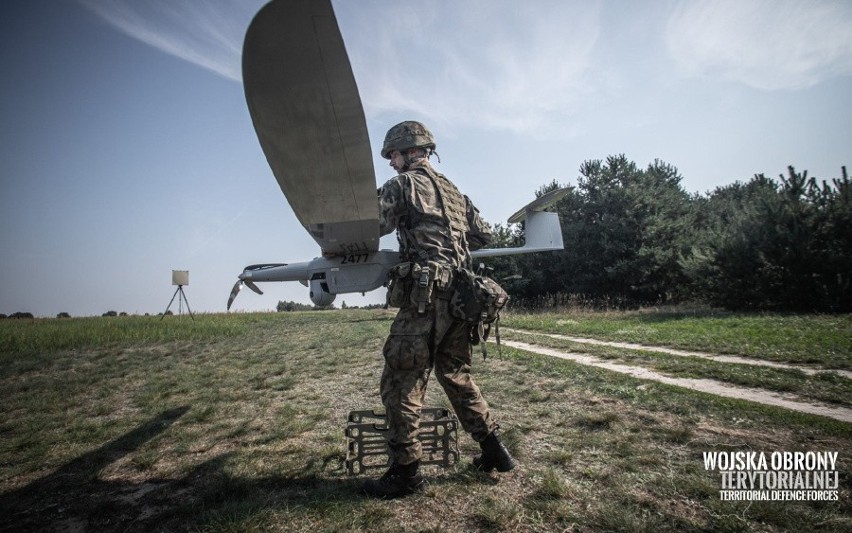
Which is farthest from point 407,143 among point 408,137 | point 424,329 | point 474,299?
point 424,329

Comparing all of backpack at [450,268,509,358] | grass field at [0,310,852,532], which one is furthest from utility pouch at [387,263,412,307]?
grass field at [0,310,852,532]

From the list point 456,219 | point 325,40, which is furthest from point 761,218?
point 325,40

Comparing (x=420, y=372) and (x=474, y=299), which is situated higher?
(x=474, y=299)

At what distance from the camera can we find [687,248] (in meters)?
21.5

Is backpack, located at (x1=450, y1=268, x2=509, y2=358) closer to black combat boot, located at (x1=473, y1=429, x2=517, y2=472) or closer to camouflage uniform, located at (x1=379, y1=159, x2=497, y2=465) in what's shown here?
camouflage uniform, located at (x1=379, y1=159, x2=497, y2=465)

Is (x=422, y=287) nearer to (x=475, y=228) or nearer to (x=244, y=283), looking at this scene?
(x=475, y=228)

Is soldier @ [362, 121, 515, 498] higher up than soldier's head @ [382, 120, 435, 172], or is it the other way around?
soldier's head @ [382, 120, 435, 172]

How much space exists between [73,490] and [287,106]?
11.5 ft

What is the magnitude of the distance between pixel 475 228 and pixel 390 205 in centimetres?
102

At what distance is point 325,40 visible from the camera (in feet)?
8.46

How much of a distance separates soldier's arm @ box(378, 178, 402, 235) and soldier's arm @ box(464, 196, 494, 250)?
865 millimetres

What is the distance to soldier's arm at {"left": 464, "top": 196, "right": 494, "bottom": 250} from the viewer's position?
11.8 ft

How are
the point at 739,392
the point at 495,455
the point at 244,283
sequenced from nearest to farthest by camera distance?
1. the point at 495,455
2. the point at 739,392
3. the point at 244,283

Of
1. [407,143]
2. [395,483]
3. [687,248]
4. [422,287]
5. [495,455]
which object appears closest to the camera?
[395,483]
